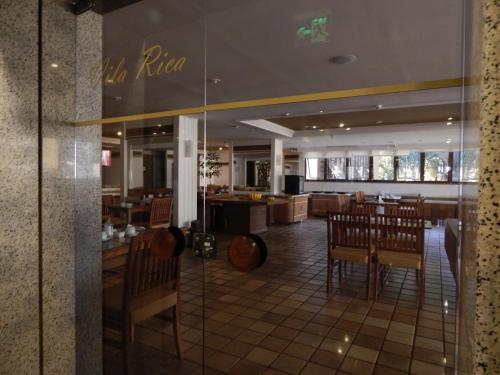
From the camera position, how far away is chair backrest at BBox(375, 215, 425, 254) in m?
2.67

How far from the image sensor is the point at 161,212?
182 cm

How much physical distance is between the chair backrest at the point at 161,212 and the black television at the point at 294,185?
6.16 meters

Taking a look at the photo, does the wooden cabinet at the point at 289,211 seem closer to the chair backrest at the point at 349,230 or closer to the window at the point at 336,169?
the window at the point at 336,169

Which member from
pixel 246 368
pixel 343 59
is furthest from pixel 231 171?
pixel 246 368

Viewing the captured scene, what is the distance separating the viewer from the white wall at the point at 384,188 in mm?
4351

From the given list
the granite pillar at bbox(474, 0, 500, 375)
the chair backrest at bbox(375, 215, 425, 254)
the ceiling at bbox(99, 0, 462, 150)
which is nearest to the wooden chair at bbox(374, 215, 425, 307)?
the chair backrest at bbox(375, 215, 425, 254)

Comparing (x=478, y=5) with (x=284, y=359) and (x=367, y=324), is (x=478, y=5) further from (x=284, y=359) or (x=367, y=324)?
(x=367, y=324)

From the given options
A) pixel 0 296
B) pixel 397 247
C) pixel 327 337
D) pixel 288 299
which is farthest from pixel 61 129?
pixel 397 247

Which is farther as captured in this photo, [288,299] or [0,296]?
[288,299]

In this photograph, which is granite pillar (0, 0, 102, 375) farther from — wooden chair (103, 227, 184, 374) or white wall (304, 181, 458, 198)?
white wall (304, 181, 458, 198)

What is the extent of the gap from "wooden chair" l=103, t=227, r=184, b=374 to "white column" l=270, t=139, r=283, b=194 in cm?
561

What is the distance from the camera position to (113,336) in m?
1.66

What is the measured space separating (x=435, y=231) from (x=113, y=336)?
14.2ft

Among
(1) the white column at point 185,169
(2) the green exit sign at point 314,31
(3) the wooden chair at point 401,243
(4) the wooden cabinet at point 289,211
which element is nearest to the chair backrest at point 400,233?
(3) the wooden chair at point 401,243
